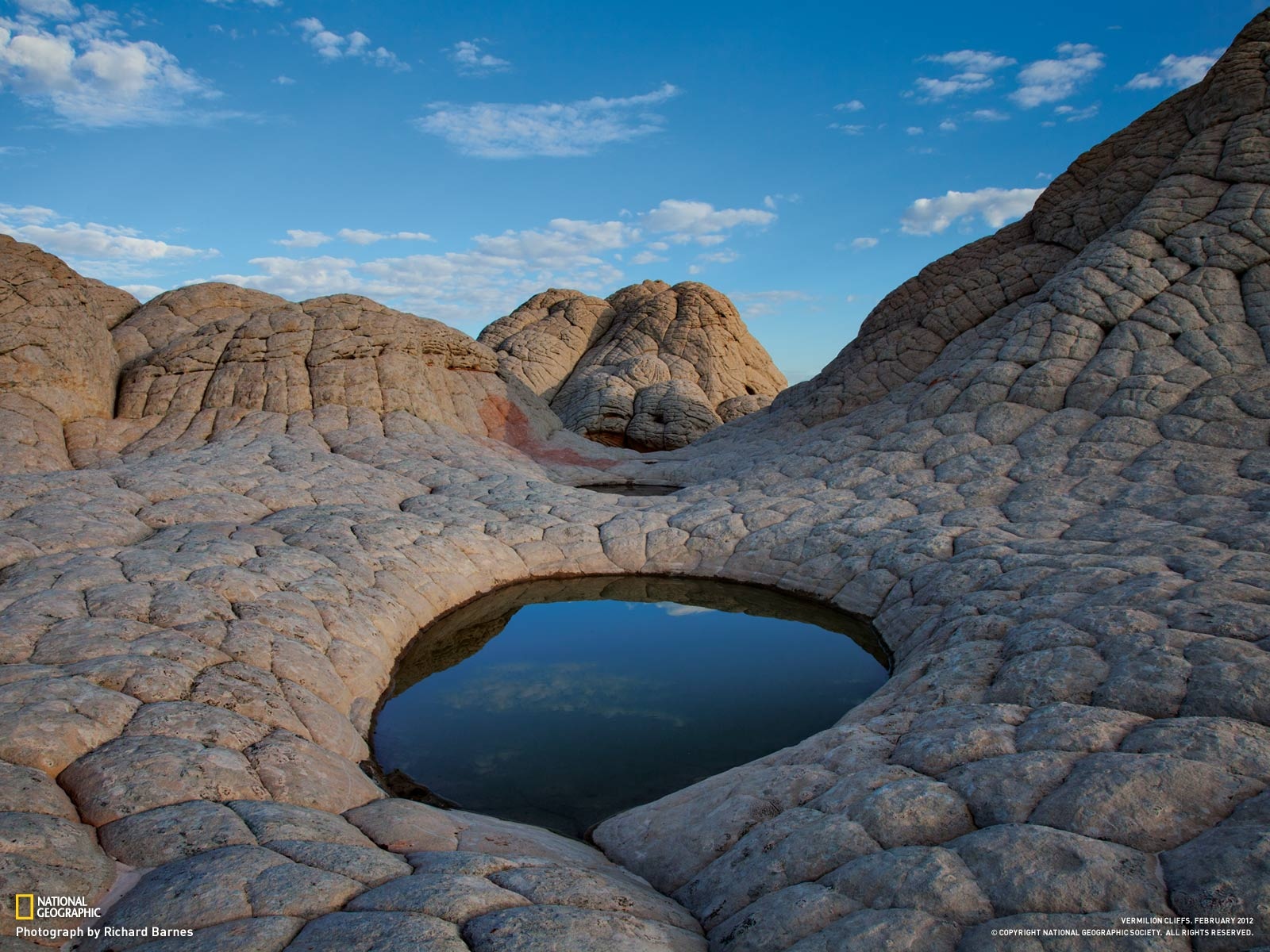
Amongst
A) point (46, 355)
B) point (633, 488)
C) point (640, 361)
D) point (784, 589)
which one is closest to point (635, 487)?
point (633, 488)

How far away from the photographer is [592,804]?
496 centimetres

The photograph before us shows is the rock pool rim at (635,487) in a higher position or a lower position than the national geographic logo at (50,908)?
higher

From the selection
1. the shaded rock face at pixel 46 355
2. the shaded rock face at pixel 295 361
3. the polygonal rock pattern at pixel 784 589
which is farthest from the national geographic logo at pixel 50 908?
the shaded rock face at pixel 295 361

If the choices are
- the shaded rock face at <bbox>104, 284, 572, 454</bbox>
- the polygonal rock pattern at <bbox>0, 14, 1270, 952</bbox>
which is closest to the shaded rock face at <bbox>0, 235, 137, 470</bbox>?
the polygonal rock pattern at <bbox>0, 14, 1270, 952</bbox>

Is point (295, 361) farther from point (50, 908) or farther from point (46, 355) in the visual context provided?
point (50, 908)

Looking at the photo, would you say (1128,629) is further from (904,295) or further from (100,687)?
(904,295)

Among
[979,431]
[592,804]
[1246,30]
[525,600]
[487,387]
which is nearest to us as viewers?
[592,804]

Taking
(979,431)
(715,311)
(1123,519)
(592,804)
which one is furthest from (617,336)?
(592,804)

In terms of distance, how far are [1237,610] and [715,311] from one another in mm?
23679

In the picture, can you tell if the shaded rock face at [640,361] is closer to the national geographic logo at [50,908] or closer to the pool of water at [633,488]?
the pool of water at [633,488]

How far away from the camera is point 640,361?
81.1 feet

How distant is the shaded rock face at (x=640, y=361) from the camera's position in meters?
22.3

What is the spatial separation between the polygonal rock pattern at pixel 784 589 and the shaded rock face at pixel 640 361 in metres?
7.56

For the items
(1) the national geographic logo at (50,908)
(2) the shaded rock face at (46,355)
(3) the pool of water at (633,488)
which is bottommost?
(1) the national geographic logo at (50,908)
